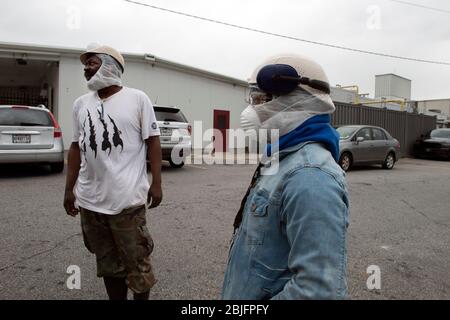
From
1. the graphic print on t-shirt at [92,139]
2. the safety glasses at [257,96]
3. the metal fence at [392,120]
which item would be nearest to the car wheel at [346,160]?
the metal fence at [392,120]

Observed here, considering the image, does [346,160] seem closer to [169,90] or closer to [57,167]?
[57,167]

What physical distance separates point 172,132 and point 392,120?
14.7m

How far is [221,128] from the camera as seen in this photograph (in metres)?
19.0

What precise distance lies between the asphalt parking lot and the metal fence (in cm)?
958

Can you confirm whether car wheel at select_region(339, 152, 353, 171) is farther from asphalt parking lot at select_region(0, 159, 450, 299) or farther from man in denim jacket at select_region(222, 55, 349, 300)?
man in denim jacket at select_region(222, 55, 349, 300)

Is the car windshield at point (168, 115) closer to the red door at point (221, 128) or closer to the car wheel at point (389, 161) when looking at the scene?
the car wheel at point (389, 161)

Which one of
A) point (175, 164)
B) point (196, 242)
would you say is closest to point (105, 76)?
point (196, 242)

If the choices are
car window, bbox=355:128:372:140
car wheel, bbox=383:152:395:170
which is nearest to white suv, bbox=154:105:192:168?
car window, bbox=355:128:372:140

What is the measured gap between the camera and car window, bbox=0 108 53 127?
8086 millimetres

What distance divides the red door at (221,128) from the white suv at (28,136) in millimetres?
10569

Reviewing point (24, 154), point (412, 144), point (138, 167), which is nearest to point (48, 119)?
point (24, 154)

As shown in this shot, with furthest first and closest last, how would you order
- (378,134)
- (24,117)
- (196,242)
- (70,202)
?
(378,134), (24,117), (196,242), (70,202)
